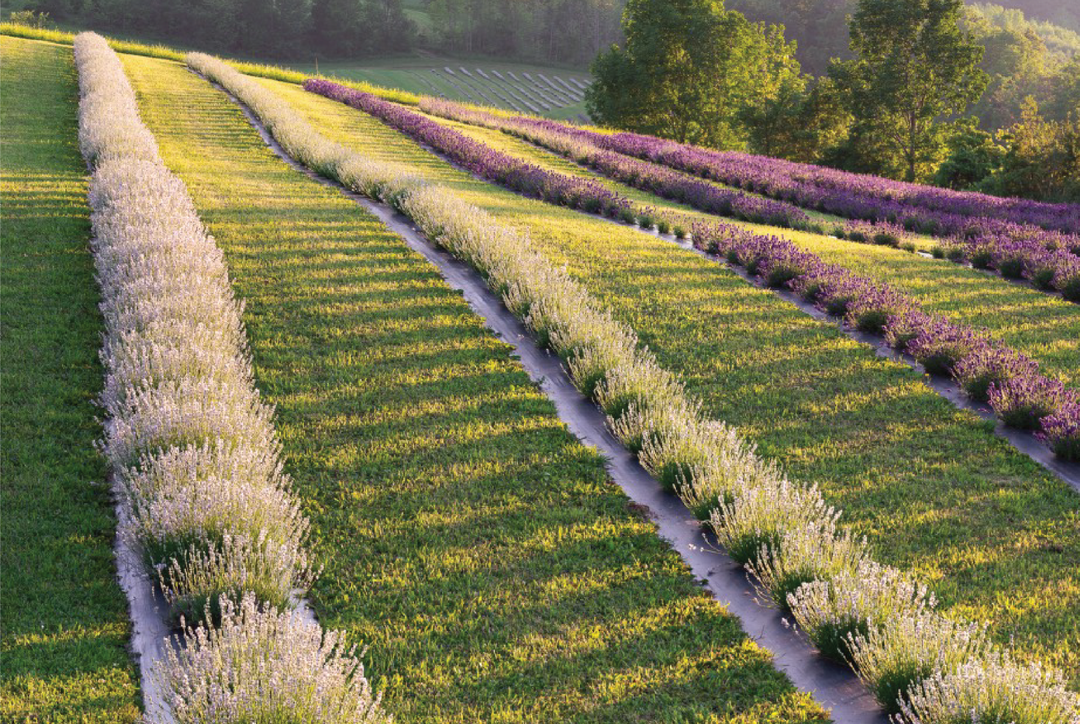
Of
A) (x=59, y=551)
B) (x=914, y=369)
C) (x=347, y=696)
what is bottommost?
(x=59, y=551)

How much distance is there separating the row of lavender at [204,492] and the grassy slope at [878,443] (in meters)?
3.50

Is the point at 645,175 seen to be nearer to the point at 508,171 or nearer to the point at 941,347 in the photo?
the point at 508,171

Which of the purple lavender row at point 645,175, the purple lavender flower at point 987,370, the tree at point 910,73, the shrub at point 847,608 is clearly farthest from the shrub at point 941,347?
the tree at point 910,73

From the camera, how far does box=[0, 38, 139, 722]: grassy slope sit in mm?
3354

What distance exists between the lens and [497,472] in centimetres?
529

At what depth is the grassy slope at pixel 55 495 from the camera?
3354 millimetres

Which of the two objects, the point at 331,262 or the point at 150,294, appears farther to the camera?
the point at 331,262

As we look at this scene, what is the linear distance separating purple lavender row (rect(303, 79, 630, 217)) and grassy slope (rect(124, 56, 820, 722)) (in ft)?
22.6

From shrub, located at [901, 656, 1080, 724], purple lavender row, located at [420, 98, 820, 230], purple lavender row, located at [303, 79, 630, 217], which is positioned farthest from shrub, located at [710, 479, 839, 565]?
purple lavender row, located at [303, 79, 630, 217]

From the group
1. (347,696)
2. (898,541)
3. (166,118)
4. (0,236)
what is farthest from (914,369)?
(166,118)

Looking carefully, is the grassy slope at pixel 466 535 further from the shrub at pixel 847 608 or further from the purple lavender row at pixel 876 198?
the purple lavender row at pixel 876 198

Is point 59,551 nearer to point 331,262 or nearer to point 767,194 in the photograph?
point 331,262

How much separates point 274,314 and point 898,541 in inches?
240

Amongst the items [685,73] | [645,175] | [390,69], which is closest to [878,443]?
[645,175]
